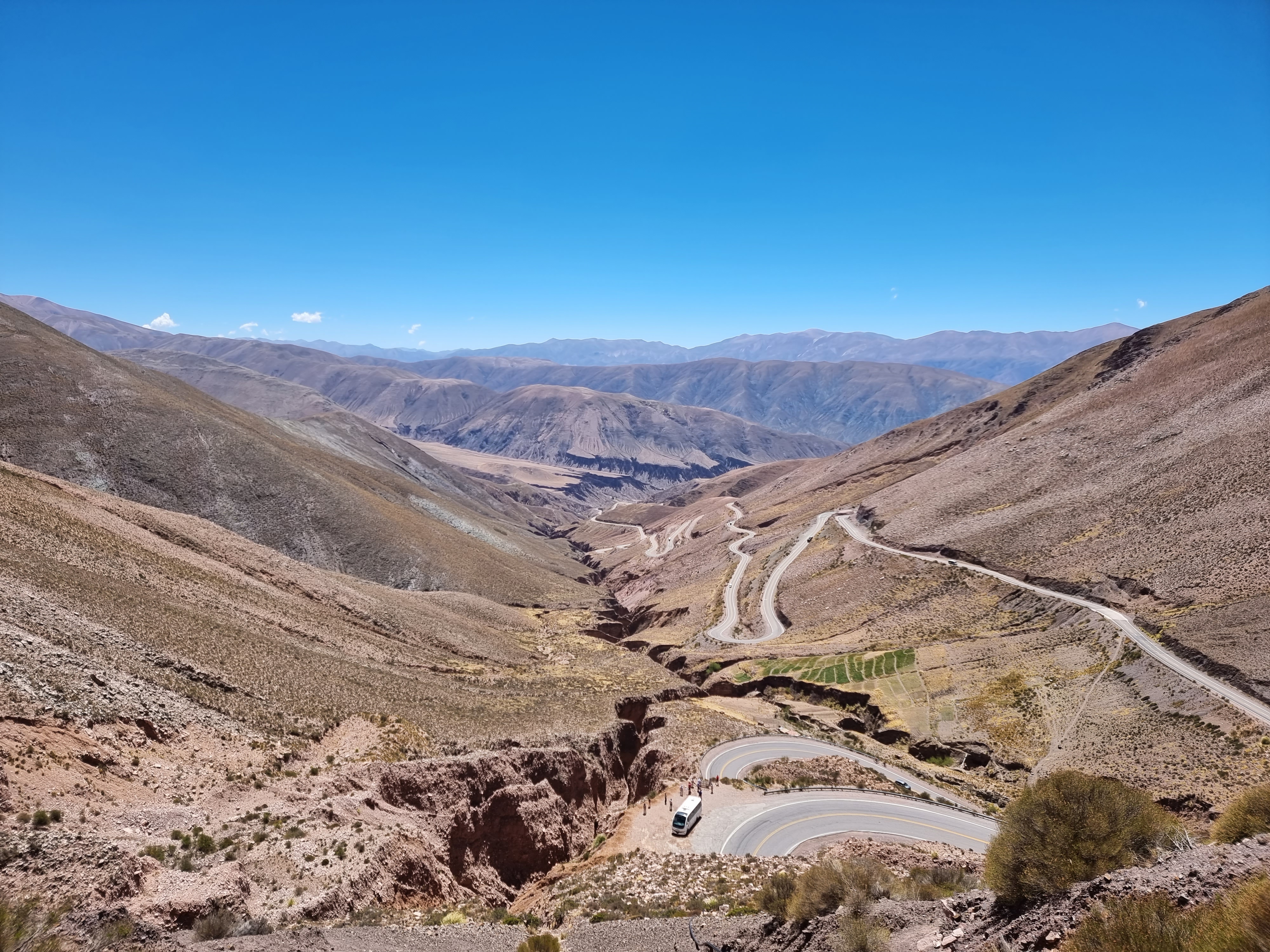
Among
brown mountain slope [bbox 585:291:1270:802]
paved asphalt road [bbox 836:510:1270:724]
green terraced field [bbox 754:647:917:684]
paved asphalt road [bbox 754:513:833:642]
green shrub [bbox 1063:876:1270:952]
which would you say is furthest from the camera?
paved asphalt road [bbox 754:513:833:642]

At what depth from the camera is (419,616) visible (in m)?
48.6

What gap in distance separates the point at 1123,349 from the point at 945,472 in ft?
146

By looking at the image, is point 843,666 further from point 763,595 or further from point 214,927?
point 214,927

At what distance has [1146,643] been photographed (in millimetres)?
39281

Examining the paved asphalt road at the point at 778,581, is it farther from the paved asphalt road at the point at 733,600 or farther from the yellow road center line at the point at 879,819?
the yellow road center line at the point at 879,819

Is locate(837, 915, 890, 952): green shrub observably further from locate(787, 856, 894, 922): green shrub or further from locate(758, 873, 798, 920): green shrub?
locate(758, 873, 798, 920): green shrub

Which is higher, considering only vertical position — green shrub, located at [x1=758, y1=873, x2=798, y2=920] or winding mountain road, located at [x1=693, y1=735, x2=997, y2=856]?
green shrub, located at [x1=758, y1=873, x2=798, y2=920]

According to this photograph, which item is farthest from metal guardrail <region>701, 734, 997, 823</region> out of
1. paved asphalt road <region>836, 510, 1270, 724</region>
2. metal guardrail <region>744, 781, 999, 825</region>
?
paved asphalt road <region>836, 510, 1270, 724</region>

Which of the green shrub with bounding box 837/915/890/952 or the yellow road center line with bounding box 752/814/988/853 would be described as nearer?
the green shrub with bounding box 837/915/890/952

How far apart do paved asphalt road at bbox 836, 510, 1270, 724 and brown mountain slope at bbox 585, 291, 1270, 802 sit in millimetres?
663

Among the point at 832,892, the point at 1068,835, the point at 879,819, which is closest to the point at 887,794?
the point at 879,819

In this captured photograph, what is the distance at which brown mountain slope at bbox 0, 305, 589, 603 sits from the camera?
66500 millimetres

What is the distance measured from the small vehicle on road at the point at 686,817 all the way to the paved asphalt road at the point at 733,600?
39.5m

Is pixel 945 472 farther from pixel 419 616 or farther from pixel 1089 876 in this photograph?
pixel 1089 876
